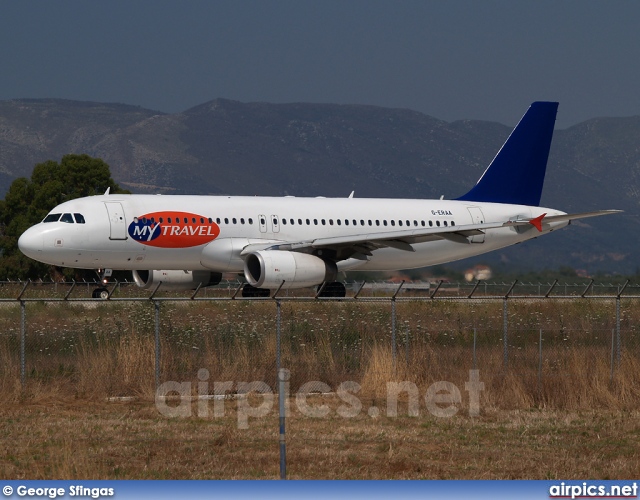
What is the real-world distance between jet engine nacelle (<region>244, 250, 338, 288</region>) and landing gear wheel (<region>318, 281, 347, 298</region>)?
774 millimetres

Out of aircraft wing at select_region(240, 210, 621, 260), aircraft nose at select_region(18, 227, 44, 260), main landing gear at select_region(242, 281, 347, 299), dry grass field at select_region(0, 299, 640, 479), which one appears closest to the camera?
dry grass field at select_region(0, 299, 640, 479)

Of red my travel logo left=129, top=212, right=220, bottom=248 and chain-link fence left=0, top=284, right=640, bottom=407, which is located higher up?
red my travel logo left=129, top=212, right=220, bottom=248

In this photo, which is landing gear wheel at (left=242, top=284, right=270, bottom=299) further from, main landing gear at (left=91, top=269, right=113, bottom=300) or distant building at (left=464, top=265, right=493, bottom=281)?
distant building at (left=464, top=265, right=493, bottom=281)

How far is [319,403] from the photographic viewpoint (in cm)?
1841

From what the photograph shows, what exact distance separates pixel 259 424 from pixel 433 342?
7.80 m

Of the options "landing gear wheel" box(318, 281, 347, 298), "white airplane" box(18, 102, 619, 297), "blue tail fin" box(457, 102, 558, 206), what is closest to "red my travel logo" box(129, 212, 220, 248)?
"white airplane" box(18, 102, 619, 297)

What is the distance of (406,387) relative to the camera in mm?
19609

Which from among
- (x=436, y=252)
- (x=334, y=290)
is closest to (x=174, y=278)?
(x=334, y=290)

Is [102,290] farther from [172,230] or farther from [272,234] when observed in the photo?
[272,234]

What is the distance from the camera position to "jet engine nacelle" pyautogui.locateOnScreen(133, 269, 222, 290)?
119 feet

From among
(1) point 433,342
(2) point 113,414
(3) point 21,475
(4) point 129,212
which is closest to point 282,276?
(4) point 129,212

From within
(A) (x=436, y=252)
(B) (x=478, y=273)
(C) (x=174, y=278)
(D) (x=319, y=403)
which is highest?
(A) (x=436, y=252)

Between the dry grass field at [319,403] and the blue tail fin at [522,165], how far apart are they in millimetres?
16057

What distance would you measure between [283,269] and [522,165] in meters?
14.0
